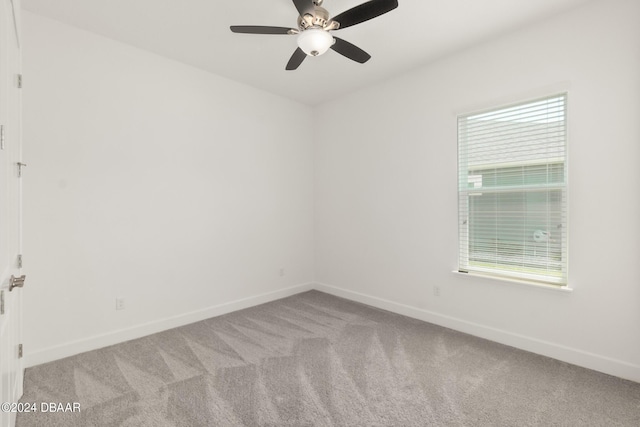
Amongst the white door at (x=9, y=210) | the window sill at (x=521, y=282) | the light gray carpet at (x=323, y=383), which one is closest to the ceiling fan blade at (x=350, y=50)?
the white door at (x=9, y=210)

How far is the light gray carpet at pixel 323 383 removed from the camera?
190cm

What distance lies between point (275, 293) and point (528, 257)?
9.87ft

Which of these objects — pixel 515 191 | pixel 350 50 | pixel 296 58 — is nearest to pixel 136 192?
pixel 296 58

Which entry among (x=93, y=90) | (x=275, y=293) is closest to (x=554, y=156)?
(x=275, y=293)

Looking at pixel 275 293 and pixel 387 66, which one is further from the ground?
pixel 387 66

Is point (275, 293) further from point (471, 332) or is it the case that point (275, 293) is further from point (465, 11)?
point (465, 11)

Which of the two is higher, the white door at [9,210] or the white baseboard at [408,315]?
the white door at [9,210]

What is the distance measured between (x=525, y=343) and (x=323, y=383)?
188 centimetres

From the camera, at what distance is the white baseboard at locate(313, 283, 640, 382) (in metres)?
2.32

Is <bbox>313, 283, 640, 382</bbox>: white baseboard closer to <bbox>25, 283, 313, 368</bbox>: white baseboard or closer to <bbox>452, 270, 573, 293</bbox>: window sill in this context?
<bbox>452, 270, 573, 293</bbox>: window sill

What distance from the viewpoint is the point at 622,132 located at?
2303mm

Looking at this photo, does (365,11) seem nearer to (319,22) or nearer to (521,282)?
(319,22)

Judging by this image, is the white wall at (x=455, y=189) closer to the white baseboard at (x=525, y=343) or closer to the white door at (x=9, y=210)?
the white baseboard at (x=525, y=343)

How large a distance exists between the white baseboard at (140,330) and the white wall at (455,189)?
1.20 metres
